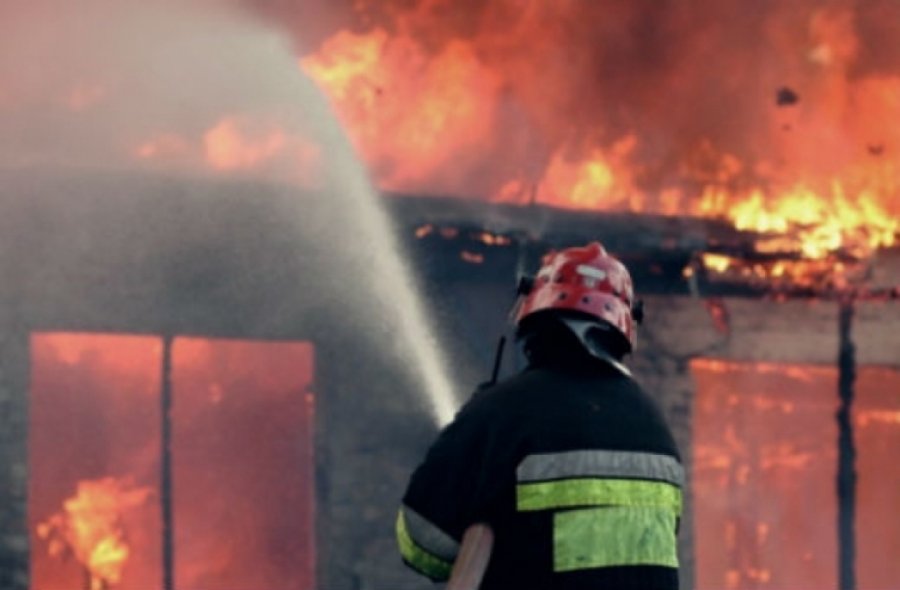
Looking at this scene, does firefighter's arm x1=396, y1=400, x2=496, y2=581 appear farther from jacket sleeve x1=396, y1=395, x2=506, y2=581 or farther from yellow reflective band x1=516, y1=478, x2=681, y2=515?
yellow reflective band x1=516, y1=478, x2=681, y2=515

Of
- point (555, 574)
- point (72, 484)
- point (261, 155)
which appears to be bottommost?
point (555, 574)

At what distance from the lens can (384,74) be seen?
10227mm

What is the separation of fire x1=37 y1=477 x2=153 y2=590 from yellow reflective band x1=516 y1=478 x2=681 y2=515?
5357mm

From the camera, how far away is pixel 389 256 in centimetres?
803

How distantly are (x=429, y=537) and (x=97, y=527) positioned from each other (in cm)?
539

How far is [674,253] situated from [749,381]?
191cm

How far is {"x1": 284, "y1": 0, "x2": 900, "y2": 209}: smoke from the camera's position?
10.2 m

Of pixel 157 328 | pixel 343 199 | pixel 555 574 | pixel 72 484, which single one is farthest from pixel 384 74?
pixel 555 574

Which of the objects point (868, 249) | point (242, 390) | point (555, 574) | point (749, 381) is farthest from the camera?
point (749, 381)

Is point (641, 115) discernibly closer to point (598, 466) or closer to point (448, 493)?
point (598, 466)

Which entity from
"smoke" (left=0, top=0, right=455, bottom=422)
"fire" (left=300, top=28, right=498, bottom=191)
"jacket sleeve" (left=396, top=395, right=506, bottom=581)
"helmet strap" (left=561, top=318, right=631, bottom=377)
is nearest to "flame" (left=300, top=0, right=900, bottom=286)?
"fire" (left=300, top=28, right=498, bottom=191)

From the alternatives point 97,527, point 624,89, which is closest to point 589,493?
point 97,527

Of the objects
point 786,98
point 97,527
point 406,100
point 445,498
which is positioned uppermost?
point 786,98

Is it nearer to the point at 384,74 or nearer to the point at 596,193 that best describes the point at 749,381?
the point at 596,193
